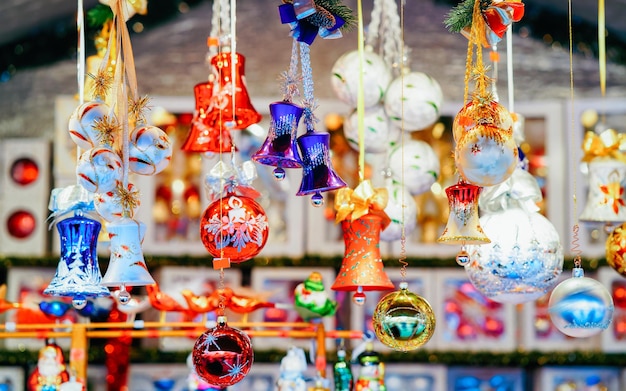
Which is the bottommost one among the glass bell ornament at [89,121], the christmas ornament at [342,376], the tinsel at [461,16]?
the christmas ornament at [342,376]

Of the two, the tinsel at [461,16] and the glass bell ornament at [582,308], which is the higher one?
the tinsel at [461,16]

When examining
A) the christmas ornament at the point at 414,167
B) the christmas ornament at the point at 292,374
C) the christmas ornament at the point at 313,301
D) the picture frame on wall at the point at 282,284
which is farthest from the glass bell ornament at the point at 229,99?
the picture frame on wall at the point at 282,284

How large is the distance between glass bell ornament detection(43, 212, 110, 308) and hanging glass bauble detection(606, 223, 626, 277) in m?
1.73

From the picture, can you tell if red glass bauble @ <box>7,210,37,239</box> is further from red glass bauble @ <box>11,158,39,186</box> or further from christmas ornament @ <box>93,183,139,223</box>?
christmas ornament @ <box>93,183,139,223</box>

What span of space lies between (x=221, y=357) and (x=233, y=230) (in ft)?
1.24

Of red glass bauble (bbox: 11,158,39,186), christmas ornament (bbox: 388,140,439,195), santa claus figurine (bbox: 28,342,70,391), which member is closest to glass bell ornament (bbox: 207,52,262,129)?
christmas ornament (bbox: 388,140,439,195)

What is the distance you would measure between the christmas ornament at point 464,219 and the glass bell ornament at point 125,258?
0.91m

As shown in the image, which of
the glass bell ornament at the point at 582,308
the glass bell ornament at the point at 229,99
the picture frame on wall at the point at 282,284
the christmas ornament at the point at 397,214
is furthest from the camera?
the picture frame on wall at the point at 282,284

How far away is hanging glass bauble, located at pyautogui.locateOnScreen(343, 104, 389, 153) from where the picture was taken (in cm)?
438

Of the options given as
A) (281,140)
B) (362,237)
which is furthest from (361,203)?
(281,140)

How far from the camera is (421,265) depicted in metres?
5.46

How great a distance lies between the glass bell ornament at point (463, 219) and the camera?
11.6 feet

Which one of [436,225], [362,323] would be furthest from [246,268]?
[436,225]

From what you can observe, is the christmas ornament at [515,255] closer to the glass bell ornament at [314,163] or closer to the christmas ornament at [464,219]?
the christmas ornament at [464,219]
